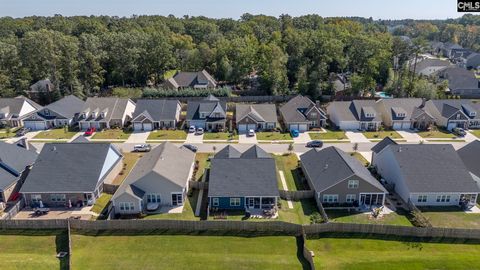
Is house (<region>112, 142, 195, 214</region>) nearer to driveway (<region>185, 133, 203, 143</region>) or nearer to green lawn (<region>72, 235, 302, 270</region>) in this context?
green lawn (<region>72, 235, 302, 270</region>)

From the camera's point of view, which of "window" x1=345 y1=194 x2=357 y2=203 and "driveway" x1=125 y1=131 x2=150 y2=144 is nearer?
"window" x1=345 y1=194 x2=357 y2=203

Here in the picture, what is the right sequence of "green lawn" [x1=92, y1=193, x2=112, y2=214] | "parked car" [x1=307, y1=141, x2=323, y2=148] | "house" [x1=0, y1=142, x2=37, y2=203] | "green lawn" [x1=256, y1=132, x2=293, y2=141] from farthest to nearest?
"green lawn" [x1=256, y1=132, x2=293, y2=141]
"parked car" [x1=307, y1=141, x2=323, y2=148]
"house" [x1=0, y1=142, x2=37, y2=203]
"green lawn" [x1=92, y1=193, x2=112, y2=214]

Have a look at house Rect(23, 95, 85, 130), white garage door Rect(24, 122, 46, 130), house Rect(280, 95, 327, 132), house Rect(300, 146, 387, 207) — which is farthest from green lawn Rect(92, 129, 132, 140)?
house Rect(300, 146, 387, 207)

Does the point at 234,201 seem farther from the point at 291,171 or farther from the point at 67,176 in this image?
the point at 67,176

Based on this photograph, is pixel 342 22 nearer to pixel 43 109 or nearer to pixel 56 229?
pixel 43 109

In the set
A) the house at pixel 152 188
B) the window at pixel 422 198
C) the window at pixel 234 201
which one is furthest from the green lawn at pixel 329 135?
the house at pixel 152 188

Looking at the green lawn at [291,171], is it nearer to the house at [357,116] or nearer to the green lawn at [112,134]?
the house at [357,116]

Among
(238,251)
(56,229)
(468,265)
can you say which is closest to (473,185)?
(468,265)
